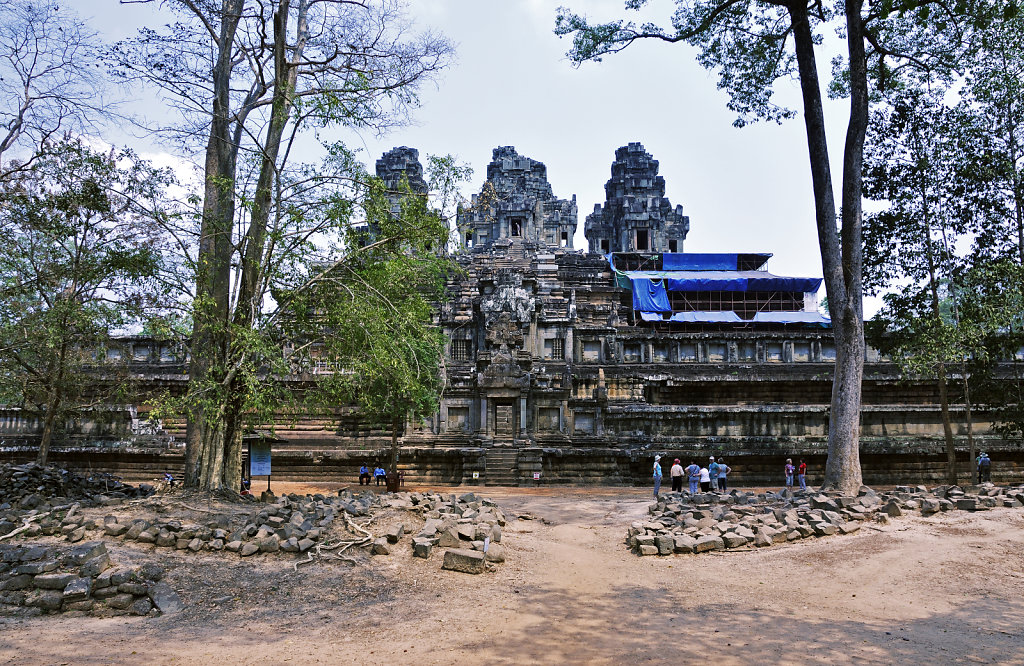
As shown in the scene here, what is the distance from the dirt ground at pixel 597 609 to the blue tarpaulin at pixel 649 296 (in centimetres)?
2976

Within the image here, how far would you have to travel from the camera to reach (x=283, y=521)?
9367mm

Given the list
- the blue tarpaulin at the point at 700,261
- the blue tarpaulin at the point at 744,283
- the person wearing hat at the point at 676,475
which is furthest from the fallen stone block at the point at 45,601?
the blue tarpaulin at the point at 700,261

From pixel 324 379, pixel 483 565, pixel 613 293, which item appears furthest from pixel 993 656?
pixel 613 293

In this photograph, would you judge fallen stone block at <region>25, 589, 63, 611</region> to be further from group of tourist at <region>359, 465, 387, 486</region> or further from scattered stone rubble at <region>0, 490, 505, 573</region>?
group of tourist at <region>359, 465, 387, 486</region>

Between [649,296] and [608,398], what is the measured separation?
55.7ft

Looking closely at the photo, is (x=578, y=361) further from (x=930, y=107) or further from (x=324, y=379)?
(x=324, y=379)

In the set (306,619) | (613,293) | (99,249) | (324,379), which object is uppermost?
(613,293)

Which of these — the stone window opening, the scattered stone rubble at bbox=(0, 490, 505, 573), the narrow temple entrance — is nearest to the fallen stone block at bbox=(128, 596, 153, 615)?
the scattered stone rubble at bbox=(0, 490, 505, 573)

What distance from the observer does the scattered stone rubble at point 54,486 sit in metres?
12.0

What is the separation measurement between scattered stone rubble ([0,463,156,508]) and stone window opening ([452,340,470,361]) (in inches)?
767

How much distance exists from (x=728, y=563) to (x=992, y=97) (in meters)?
13.9

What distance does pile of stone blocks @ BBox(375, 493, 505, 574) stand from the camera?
8.67 m

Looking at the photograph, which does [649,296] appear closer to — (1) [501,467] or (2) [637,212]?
(2) [637,212]

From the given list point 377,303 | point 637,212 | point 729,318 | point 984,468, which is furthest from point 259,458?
point 637,212
